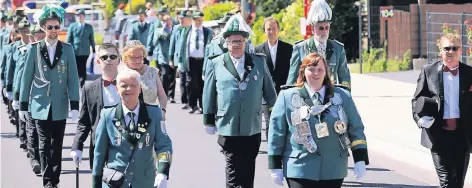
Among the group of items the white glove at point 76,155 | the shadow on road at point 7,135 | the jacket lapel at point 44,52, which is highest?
the jacket lapel at point 44,52

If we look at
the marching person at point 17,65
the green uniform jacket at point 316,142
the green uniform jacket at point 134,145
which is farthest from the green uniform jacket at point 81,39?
the green uniform jacket at point 316,142

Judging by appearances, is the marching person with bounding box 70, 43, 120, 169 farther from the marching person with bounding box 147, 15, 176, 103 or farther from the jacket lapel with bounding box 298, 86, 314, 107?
the marching person with bounding box 147, 15, 176, 103

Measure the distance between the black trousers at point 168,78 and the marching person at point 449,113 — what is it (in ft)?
43.9

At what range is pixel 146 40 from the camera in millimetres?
25328

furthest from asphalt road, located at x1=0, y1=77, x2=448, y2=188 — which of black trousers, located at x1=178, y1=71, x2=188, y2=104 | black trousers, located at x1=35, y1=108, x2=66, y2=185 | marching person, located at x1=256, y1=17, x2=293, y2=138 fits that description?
black trousers, located at x1=178, y1=71, x2=188, y2=104

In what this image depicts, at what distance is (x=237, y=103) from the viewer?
1056cm

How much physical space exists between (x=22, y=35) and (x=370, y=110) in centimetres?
609

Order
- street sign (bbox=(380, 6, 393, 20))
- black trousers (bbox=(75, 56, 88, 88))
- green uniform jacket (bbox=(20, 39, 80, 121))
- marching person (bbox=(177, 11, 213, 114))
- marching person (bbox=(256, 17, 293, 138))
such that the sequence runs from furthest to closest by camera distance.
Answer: street sign (bbox=(380, 6, 393, 20)) → black trousers (bbox=(75, 56, 88, 88)) → marching person (bbox=(177, 11, 213, 114)) → marching person (bbox=(256, 17, 293, 138)) → green uniform jacket (bbox=(20, 39, 80, 121))

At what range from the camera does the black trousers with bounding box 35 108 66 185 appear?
468 inches

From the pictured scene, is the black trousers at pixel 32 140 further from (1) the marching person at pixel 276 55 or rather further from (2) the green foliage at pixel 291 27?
(2) the green foliage at pixel 291 27

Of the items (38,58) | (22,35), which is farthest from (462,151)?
(22,35)

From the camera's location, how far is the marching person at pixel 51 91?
39.1ft

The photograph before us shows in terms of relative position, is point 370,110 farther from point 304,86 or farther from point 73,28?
point 304,86

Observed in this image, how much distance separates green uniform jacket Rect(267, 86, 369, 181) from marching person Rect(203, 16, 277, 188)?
240 cm
